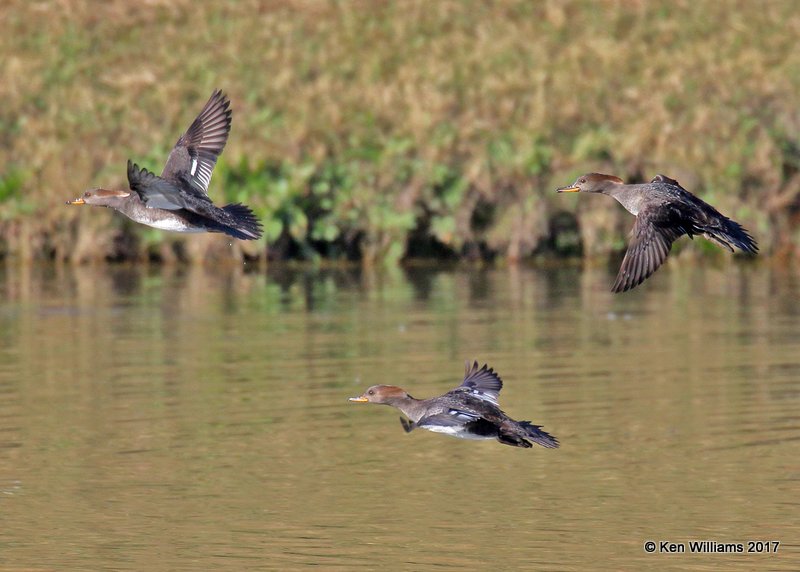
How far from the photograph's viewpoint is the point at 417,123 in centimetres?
2902

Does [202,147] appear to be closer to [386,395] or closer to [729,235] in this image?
[386,395]

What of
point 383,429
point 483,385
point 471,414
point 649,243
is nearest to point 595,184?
point 649,243

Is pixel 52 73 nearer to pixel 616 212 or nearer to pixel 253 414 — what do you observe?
pixel 616 212

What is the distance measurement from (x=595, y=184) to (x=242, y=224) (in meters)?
2.57

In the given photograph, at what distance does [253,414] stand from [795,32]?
21.2m

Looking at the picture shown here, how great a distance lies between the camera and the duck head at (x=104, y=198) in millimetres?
12562

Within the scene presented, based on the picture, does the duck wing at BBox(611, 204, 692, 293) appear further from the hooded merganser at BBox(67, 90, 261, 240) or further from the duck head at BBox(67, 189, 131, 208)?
the duck head at BBox(67, 189, 131, 208)

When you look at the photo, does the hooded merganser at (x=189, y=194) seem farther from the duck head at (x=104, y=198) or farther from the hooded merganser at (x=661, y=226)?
the hooded merganser at (x=661, y=226)

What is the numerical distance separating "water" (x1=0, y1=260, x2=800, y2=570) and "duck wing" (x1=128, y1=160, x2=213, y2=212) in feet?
6.42

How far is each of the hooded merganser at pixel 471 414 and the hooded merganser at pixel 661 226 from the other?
3.43ft

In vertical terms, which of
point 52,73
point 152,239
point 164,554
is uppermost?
point 52,73

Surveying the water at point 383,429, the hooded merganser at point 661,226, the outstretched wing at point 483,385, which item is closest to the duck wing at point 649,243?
the hooded merganser at point 661,226

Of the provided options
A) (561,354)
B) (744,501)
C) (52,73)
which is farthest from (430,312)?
(52,73)

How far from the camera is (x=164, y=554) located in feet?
34.9
